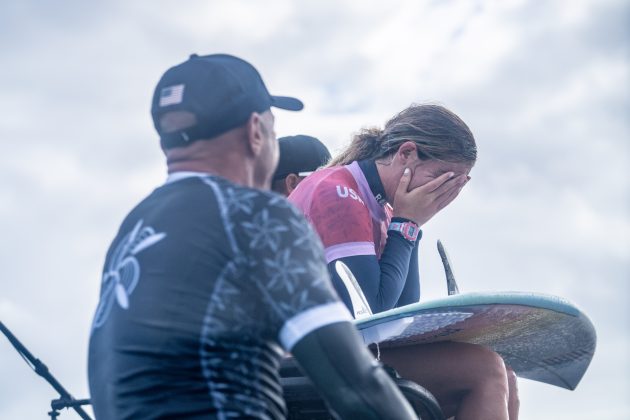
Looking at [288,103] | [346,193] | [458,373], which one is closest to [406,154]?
[346,193]

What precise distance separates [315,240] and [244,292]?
195mm

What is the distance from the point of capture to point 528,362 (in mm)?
3121

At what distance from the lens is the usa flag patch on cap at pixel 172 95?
210 cm

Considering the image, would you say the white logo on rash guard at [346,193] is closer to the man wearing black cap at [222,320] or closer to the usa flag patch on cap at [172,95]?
the usa flag patch on cap at [172,95]

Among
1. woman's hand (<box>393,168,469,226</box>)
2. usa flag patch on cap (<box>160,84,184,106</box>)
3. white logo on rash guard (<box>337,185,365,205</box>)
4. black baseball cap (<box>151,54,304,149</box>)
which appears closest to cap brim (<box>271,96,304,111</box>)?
black baseball cap (<box>151,54,304,149</box>)

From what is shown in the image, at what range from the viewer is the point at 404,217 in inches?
138

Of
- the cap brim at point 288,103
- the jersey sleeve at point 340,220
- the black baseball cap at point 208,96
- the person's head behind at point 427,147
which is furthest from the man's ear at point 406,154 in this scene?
the black baseball cap at point 208,96

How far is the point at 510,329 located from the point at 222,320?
1.32 m

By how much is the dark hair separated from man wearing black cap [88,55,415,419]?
1.91m

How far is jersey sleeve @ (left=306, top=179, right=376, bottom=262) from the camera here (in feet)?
10.5

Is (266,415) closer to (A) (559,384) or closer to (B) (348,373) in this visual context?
(B) (348,373)

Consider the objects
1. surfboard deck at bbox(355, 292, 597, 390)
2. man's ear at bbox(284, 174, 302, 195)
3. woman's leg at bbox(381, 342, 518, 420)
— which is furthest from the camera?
man's ear at bbox(284, 174, 302, 195)

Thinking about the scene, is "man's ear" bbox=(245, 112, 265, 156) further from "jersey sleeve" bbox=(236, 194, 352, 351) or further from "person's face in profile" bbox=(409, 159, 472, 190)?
"person's face in profile" bbox=(409, 159, 472, 190)

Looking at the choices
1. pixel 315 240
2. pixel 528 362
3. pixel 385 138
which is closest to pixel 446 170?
pixel 385 138
